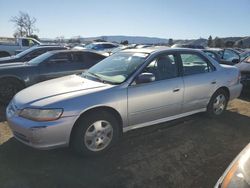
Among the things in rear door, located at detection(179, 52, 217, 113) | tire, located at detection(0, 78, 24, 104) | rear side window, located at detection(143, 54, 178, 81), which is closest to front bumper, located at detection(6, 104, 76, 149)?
rear side window, located at detection(143, 54, 178, 81)

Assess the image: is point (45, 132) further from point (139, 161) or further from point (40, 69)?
point (40, 69)

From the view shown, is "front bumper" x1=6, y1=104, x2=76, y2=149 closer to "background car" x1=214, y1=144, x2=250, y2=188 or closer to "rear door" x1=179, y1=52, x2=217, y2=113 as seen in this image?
"background car" x1=214, y1=144, x2=250, y2=188

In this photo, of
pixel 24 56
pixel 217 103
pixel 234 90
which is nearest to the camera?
pixel 217 103

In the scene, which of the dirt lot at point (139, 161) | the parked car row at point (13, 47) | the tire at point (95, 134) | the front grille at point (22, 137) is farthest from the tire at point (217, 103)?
the parked car row at point (13, 47)

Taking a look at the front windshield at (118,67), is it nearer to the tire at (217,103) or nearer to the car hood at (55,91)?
the car hood at (55,91)

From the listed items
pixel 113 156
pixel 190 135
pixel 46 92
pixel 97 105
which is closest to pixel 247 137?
pixel 190 135

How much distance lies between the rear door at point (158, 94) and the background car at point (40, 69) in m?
3.74

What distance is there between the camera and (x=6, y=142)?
437cm

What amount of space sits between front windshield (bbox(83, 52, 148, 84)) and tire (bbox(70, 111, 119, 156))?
649 mm

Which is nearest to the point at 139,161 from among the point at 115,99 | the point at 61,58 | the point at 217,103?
Result: the point at 115,99

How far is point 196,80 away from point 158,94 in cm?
103

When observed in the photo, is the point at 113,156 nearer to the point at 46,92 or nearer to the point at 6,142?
the point at 46,92

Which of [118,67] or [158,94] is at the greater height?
[118,67]

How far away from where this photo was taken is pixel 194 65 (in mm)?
5207
